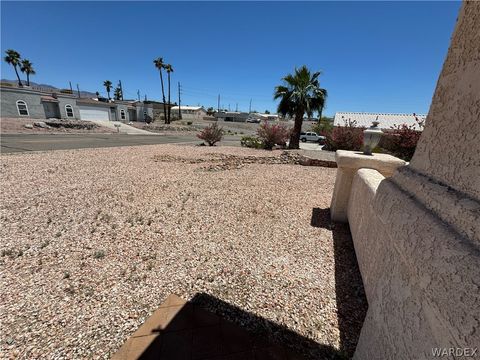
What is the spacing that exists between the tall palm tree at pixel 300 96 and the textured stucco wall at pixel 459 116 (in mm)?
16121

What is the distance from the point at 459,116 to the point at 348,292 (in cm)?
239

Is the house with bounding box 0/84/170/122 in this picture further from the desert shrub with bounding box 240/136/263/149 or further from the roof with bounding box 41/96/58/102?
the desert shrub with bounding box 240/136/263/149

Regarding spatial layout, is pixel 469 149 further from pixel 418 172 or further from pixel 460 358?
pixel 460 358

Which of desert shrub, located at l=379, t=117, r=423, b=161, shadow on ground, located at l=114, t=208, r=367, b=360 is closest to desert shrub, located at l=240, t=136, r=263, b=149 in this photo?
desert shrub, located at l=379, t=117, r=423, b=161

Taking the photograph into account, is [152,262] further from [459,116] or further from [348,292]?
[459,116]

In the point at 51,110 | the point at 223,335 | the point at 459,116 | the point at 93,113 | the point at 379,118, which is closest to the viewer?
the point at 459,116

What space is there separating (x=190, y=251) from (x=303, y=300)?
178cm

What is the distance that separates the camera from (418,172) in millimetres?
1358

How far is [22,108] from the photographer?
28.6 meters

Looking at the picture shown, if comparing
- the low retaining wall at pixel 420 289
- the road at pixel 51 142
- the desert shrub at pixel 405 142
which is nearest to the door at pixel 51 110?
the road at pixel 51 142

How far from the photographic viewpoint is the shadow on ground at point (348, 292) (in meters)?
2.15

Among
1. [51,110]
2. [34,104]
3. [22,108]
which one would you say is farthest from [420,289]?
[51,110]

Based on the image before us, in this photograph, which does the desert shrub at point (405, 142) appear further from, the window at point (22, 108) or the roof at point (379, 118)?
the window at point (22, 108)

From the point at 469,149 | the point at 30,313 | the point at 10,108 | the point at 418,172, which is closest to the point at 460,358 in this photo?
the point at 469,149
